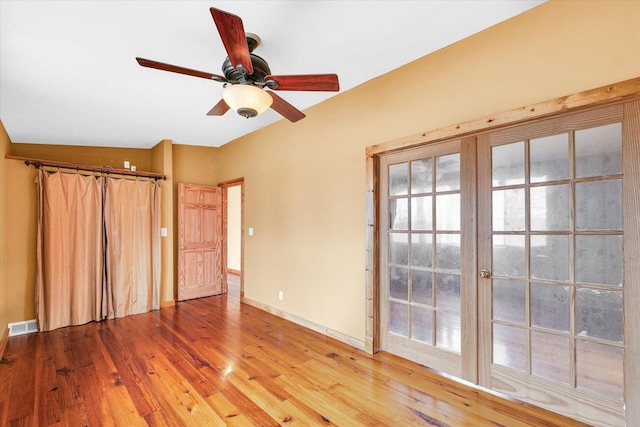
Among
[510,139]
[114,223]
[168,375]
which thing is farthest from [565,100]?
[114,223]

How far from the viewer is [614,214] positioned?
5.94ft

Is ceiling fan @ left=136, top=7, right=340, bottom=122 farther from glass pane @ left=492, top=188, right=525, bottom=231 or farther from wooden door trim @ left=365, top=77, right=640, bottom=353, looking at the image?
glass pane @ left=492, top=188, right=525, bottom=231

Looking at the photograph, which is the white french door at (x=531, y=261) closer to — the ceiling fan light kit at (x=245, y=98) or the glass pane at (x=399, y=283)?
the glass pane at (x=399, y=283)

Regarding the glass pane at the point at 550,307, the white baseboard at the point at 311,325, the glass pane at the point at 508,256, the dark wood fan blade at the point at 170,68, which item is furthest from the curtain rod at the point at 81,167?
the glass pane at the point at 550,307

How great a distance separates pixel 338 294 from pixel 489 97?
240cm

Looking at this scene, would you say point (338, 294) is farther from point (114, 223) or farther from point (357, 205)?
point (114, 223)

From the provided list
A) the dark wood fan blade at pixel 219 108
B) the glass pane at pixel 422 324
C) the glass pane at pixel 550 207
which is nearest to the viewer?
the glass pane at pixel 550 207

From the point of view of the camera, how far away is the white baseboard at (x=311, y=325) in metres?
3.16

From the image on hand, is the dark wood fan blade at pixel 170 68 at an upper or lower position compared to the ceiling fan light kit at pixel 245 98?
upper

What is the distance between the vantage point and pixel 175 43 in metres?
2.19

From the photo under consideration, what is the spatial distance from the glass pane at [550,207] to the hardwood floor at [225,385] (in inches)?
51.2

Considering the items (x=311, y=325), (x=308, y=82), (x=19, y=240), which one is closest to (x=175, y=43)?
(x=308, y=82)

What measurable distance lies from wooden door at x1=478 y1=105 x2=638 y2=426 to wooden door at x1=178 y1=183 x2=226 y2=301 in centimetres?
445

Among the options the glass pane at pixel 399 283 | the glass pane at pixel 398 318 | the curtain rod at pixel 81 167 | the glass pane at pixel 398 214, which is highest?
the curtain rod at pixel 81 167
